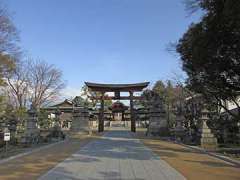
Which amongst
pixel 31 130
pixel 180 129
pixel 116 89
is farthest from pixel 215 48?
pixel 116 89

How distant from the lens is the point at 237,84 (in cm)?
1577

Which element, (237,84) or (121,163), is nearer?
(121,163)

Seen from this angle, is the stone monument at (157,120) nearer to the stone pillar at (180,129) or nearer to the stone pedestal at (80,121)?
the stone pillar at (180,129)

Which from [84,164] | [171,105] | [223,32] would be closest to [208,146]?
[223,32]

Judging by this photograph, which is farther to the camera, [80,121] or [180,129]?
[80,121]

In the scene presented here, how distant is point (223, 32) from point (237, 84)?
3.62 meters

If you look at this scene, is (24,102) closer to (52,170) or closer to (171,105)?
(171,105)

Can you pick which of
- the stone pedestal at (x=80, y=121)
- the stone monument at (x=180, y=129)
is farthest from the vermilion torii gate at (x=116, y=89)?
the stone monument at (x=180, y=129)

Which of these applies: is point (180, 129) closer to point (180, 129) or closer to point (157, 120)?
point (180, 129)

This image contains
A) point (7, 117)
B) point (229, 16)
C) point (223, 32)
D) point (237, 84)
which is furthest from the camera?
point (7, 117)

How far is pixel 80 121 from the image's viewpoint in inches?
1442

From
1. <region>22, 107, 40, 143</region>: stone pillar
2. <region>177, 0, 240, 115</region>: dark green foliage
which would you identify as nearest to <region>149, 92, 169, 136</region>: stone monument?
<region>22, 107, 40, 143</region>: stone pillar

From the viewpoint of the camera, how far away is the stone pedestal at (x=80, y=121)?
36.2 m

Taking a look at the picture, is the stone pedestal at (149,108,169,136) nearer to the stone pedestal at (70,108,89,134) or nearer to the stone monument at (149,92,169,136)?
the stone monument at (149,92,169,136)
